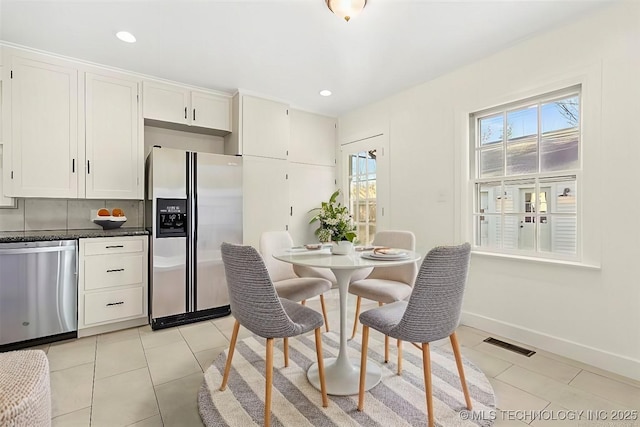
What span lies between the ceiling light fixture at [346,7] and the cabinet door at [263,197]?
76.2 inches

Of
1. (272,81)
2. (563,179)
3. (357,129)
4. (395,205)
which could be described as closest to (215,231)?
(272,81)

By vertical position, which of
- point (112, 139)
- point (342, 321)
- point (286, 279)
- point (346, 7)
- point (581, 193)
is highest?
point (346, 7)

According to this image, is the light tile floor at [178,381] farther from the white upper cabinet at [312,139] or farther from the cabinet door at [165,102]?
the white upper cabinet at [312,139]

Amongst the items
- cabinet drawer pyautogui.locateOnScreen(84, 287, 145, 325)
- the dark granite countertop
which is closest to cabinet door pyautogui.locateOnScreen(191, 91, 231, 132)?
the dark granite countertop

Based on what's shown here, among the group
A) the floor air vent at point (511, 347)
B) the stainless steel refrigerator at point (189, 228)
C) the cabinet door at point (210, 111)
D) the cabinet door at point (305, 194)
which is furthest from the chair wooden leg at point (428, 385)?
the cabinet door at point (210, 111)

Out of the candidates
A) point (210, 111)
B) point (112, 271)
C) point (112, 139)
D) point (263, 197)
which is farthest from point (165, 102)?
point (112, 271)

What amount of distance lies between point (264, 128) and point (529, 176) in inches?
109

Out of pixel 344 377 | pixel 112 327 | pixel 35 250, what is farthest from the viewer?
pixel 112 327

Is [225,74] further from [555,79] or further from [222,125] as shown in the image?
[555,79]

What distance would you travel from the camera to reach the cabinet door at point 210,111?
3387 millimetres

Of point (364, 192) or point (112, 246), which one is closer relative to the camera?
point (112, 246)

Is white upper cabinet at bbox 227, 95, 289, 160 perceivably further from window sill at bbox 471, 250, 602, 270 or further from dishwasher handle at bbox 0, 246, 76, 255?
window sill at bbox 471, 250, 602, 270

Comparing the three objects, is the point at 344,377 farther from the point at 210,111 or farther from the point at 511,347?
the point at 210,111

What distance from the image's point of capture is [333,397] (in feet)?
5.85
